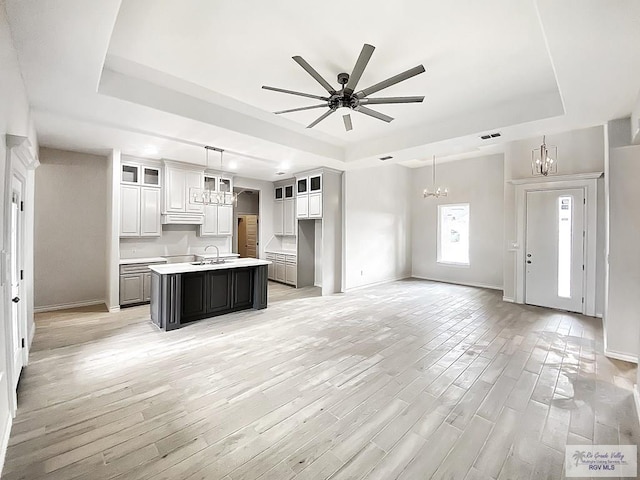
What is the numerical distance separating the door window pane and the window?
241 cm

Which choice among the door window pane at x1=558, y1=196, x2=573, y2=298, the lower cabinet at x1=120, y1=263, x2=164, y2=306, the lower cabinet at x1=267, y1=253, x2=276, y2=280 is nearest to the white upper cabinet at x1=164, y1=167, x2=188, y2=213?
the lower cabinet at x1=120, y1=263, x2=164, y2=306

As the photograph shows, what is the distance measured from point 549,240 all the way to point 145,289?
7.66 metres

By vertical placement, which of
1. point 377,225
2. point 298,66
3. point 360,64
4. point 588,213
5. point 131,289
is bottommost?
point 131,289

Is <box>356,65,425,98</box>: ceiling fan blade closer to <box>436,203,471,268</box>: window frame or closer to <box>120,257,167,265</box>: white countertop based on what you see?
<box>120,257,167,265</box>: white countertop

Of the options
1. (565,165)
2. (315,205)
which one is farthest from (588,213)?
(315,205)

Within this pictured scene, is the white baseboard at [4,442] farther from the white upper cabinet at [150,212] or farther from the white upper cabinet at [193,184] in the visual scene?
the white upper cabinet at [193,184]

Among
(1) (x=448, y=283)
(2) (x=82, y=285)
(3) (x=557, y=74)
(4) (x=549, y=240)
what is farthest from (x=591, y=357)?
(2) (x=82, y=285)

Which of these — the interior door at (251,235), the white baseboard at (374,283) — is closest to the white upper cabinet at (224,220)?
the interior door at (251,235)

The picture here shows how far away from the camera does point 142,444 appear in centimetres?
203

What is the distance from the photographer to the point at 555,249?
544 centimetres

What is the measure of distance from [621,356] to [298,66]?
4890 mm

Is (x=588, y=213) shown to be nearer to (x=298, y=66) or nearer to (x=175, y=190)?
(x=298, y=66)

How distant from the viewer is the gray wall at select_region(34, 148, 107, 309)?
5152 millimetres

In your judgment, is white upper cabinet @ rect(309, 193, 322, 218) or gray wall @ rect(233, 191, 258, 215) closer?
white upper cabinet @ rect(309, 193, 322, 218)
